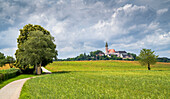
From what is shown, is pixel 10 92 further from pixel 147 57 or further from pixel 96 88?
pixel 147 57

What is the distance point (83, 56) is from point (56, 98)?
17991 cm

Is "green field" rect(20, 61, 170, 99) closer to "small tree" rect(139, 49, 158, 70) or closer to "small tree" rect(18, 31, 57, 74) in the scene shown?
"small tree" rect(18, 31, 57, 74)

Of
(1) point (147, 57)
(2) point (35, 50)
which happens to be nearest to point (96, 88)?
(2) point (35, 50)

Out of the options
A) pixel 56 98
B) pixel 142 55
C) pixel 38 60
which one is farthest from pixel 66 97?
pixel 142 55

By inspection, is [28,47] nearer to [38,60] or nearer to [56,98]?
[38,60]

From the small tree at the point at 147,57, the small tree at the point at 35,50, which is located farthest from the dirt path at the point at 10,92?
the small tree at the point at 147,57

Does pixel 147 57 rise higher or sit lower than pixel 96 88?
higher

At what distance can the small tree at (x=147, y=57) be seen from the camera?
53250 millimetres

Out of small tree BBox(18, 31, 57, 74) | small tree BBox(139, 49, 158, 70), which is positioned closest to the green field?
small tree BBox(18, 31, 57, 74)

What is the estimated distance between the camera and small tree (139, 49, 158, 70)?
53.2 metres

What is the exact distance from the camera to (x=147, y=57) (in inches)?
2111

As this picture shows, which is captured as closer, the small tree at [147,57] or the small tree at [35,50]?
the small tree at [35,50]

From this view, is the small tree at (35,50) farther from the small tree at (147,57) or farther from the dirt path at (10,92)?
the small tree at (147,57)

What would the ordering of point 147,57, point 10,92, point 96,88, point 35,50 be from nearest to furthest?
point 10,92
point 96,88
point 35,50
point 147,57
